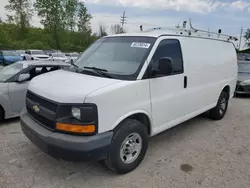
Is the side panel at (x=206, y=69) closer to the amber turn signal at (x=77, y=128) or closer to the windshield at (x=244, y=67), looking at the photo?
the amber turn signal at (x=77, y=128)

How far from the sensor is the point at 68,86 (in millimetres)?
2834

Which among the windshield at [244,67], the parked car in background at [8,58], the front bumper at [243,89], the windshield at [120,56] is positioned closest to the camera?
the windshield at [120,56]

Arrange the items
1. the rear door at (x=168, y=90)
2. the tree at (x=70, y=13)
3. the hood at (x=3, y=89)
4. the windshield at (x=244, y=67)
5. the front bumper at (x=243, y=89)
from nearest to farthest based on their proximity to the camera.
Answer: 1. the rear door at (x=168, y=90)
2. the hood at (x=3, y=89)
3. the front bumper at (x=243, y=89)
4. the windshield at (x=244, y=67)
5. the tree at (x=70, y=13)

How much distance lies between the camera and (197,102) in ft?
14.5

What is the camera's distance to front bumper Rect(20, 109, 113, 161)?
102 inches

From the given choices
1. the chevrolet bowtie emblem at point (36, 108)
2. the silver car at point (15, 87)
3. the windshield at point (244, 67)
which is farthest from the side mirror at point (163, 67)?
Result: the windshield at point (244, 67)

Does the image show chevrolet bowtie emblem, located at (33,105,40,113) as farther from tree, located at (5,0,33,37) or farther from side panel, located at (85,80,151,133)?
tree, located at (5,0,33,37)

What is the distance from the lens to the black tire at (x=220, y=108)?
17.8ft

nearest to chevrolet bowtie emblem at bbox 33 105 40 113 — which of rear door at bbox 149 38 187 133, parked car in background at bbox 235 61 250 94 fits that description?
rear door at bbox 149 38 187 133

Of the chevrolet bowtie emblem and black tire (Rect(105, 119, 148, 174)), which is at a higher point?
the chevrolet bowtie emblem

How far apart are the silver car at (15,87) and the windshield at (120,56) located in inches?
59.6

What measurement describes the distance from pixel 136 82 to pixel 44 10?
4160 centimetres

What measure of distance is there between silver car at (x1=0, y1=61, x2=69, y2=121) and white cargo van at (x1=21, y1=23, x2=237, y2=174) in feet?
5.46

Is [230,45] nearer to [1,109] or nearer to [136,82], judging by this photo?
[136,82]
